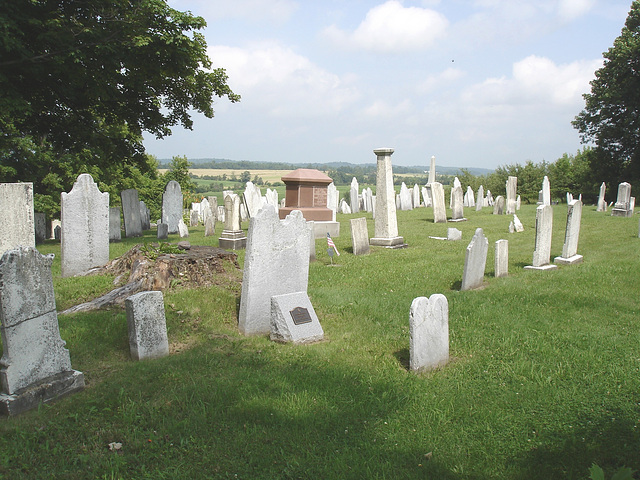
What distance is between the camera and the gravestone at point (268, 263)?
635cm

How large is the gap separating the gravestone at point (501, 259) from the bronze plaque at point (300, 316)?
212 inches

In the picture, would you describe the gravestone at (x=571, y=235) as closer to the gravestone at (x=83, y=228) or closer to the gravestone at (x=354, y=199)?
the gravestone at (x=83, y=228)

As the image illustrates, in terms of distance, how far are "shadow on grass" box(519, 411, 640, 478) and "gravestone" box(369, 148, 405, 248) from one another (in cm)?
1021

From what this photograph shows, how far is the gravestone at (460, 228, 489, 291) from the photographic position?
8.62 metres

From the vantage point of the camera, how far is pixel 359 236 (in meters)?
12.8

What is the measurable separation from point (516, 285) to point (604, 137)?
32000 mm

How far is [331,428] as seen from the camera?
12.9 feet

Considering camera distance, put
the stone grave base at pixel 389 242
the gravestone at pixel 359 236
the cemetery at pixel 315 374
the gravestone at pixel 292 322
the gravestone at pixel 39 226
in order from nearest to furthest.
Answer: the cemetery at pixel 315 374
the gravestone at pixel 292 322
the gravestone at pixel 359 236
the stone grave base at pixel 389 242
the gravestone at pixel 39 226

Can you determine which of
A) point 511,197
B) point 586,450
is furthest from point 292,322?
point 511,197

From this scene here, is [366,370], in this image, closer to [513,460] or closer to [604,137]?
[513,460]

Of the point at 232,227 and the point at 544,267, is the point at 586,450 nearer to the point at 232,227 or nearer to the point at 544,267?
the point at 544,267

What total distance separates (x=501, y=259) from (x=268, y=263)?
5820 mm

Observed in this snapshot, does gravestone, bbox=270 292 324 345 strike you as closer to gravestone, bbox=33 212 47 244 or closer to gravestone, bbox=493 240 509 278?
gravestone, bbox=493 240 509 278

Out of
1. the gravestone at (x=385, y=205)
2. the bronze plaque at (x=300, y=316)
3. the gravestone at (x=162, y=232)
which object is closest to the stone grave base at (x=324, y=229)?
the gravestone at (x=385, y=205)
